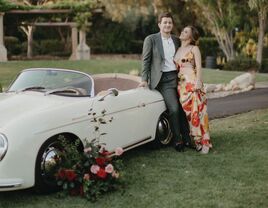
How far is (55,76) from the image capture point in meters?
6.38

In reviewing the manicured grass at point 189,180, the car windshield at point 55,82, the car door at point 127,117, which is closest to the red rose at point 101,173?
Answer: the manicured grass at point 189,180

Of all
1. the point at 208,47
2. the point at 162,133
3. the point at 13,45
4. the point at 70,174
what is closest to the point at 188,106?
the point at 162,133

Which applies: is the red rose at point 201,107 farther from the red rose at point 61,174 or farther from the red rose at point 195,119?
the red rose at point 61,174

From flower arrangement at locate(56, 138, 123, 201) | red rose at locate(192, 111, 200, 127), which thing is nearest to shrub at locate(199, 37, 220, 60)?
red rose at locate(192, 111, 200, 127)

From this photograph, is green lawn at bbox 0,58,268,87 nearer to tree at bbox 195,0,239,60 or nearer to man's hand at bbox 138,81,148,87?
tree at bbox 195,0,239,60

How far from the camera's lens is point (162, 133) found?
743 cm

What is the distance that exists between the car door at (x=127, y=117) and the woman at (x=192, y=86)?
14.6 inches

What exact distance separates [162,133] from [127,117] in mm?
1153

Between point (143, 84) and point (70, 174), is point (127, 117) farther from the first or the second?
point (70, 174)

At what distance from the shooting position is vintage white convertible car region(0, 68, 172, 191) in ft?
16.3

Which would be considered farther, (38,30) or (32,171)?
(38,30)

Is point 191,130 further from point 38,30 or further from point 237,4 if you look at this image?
point 38,30

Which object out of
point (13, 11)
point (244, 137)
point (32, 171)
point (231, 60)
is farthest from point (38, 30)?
point (32, 171)

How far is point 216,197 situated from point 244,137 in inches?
122
